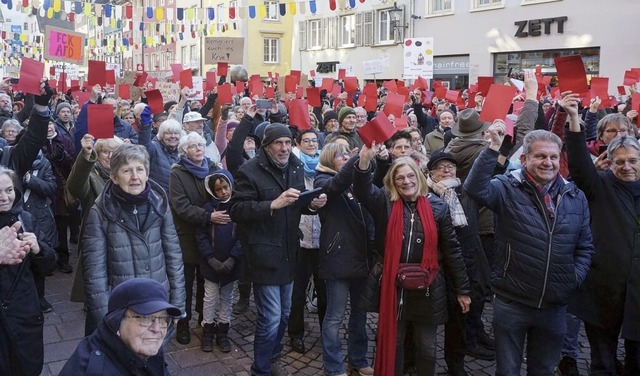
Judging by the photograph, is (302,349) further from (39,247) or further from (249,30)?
(249,30)

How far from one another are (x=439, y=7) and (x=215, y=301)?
76.5ft

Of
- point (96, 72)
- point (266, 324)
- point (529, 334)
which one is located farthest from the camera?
point (96, 72)

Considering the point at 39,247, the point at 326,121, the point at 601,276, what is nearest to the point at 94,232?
the point at 39,247

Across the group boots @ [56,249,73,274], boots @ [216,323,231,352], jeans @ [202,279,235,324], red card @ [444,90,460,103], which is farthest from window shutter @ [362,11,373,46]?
boots @ [216,323,231,352]

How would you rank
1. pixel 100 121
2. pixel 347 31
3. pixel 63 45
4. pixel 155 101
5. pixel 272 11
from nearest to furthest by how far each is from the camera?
pixel 100 121, pixel 155 101, pixel 63 45, pixel 347 31, pixel 272 11

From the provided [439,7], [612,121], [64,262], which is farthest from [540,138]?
[439,7]

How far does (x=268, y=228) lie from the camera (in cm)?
418

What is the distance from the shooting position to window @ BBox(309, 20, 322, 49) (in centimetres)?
3345

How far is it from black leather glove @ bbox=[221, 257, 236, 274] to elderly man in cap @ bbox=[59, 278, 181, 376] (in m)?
2.48

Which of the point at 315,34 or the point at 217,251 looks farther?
the point at 315,34

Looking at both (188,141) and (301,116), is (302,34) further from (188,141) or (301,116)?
(188,141)

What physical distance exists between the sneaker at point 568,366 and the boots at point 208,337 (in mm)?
2772

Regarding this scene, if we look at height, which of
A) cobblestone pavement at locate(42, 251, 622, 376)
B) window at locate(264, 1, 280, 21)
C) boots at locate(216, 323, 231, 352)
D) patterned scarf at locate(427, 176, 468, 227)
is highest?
window at locate(264, 1, 280, 21)

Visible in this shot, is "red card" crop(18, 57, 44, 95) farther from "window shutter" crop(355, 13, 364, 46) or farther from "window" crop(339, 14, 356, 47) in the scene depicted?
"window" crop(339, 14, 356, 47)
